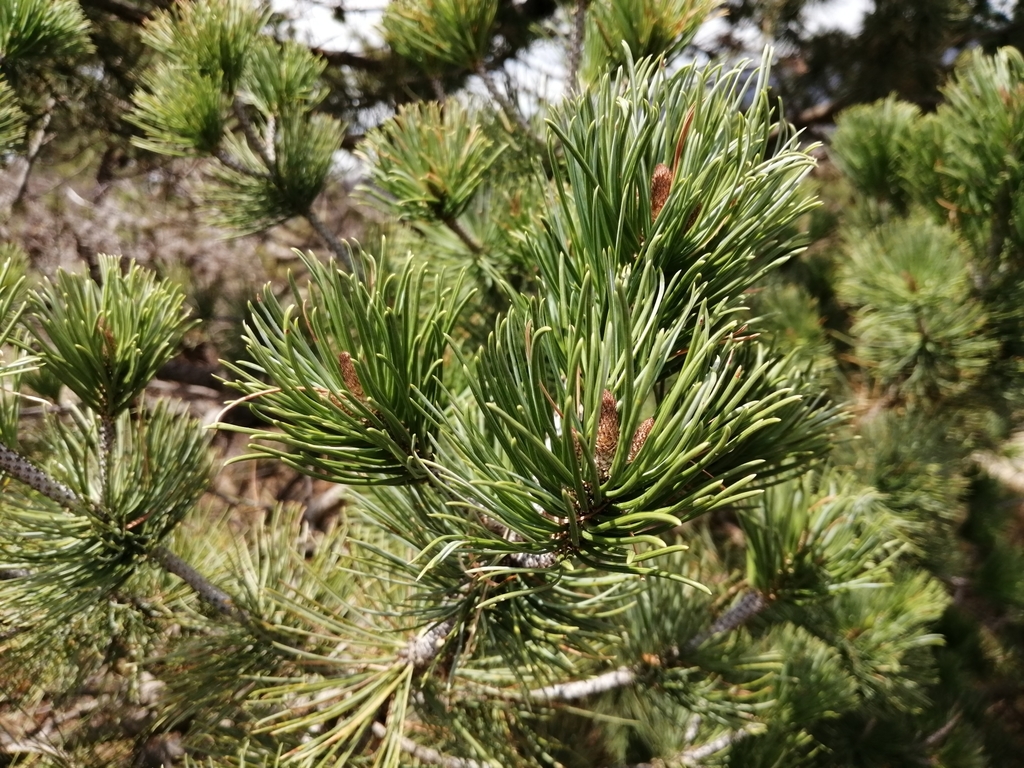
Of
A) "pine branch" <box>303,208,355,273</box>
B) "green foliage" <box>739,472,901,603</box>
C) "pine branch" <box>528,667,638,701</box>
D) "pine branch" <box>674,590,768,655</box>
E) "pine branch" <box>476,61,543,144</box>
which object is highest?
"pine branch" <box>476,61,543,144</box>

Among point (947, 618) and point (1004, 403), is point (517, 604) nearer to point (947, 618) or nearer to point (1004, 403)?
point (1004, 403)

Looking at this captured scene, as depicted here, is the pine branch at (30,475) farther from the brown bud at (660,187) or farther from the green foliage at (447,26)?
the green foliage at (447,26)

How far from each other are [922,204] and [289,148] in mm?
988

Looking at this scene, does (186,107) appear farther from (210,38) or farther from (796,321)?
(796,321)

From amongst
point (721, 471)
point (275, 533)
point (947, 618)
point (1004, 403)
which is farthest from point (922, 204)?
point (947, 618)

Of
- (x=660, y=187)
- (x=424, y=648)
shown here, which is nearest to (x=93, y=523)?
(x=424, y=648)

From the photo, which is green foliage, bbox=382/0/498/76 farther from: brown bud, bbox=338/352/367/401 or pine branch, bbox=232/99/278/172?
brown bud, bbox=338/352/367/401

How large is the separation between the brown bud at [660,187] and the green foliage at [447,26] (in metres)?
0.50

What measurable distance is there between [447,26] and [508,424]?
26.0 inches

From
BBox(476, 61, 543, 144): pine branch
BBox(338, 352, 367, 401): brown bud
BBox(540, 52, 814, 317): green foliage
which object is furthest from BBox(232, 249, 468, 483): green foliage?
BBox(476, 61, 543, 144): pine branch

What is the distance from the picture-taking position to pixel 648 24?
641 millimetres

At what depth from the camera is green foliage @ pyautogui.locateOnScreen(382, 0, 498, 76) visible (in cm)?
74

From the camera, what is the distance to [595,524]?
343 mm

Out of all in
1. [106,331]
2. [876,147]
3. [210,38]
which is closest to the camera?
[106,331]
